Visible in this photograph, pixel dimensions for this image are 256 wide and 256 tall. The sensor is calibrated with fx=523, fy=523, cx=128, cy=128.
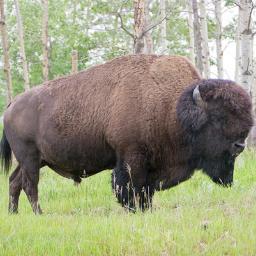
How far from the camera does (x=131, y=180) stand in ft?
20.6

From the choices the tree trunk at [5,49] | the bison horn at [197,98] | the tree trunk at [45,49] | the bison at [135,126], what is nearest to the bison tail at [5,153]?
the bison at [135,126]

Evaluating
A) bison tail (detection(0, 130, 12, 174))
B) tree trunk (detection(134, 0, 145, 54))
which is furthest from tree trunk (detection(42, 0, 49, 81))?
bison tail (detection(0, 130, 12, 174))

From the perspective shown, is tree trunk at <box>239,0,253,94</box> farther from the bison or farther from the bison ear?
the bison ear

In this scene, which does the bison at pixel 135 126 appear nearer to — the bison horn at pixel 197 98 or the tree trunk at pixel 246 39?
the bison horn at pixel 197 98

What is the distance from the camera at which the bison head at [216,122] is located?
595 centimetres

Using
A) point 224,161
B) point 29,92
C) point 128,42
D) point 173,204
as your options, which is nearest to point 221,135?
point 224,161

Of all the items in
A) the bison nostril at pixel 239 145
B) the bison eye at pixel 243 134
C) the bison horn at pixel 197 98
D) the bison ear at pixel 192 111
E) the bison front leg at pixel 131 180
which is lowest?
the bison front leg at pixel 131 180

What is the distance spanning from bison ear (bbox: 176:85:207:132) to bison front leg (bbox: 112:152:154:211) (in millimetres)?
663

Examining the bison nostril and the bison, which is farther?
the bison

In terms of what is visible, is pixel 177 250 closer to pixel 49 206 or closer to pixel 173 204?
pixel 173 204

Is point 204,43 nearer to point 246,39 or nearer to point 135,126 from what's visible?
point 246,39

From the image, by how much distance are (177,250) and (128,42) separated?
32.4 meters

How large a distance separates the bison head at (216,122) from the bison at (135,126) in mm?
11

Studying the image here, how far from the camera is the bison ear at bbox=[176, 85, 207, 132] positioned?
20.0 ft
